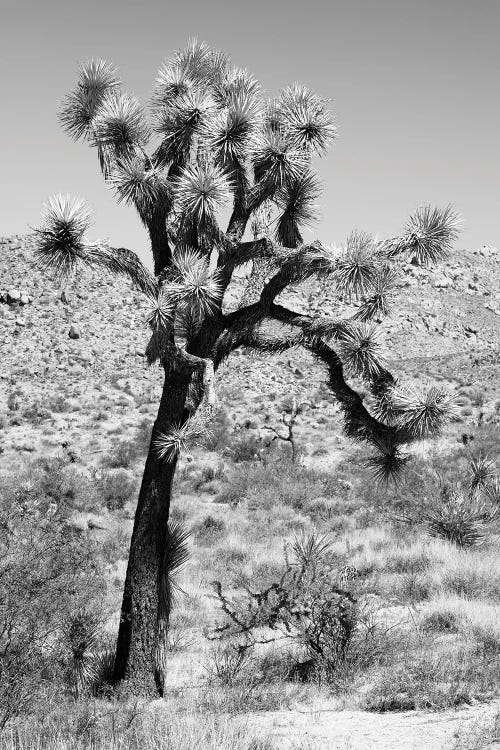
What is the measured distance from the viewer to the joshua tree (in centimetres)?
713

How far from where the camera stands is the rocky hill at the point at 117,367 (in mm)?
25031

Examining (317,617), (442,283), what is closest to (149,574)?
(317,617)

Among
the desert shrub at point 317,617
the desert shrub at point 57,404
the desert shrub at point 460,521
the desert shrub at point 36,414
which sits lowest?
the desert shrub at point 317,617

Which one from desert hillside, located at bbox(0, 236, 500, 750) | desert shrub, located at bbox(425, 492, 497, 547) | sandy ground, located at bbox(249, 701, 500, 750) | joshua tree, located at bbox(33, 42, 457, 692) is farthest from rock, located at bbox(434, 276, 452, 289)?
sandy ground, located at bbox(249, 701, 500, 750)

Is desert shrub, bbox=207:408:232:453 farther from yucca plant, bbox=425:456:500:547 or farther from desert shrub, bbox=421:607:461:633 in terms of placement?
desert shrub, bbox=421:607:461:633

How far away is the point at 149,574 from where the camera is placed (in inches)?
296

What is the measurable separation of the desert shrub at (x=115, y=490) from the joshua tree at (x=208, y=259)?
10.5 metres

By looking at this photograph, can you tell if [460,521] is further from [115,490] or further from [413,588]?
[115,490]

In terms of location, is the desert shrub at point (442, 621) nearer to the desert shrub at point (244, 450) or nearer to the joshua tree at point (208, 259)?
the joshua tree at point (208, 259)

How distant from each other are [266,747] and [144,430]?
19.5 metres

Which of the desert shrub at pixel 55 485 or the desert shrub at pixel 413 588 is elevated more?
the desert shrub at pixel 55 485

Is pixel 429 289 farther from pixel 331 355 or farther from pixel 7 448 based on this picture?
pixel 331 355

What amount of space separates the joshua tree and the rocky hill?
9342 mm

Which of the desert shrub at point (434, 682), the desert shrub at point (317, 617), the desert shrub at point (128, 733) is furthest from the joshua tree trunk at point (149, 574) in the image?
the desert shrub at point (434, 682)
